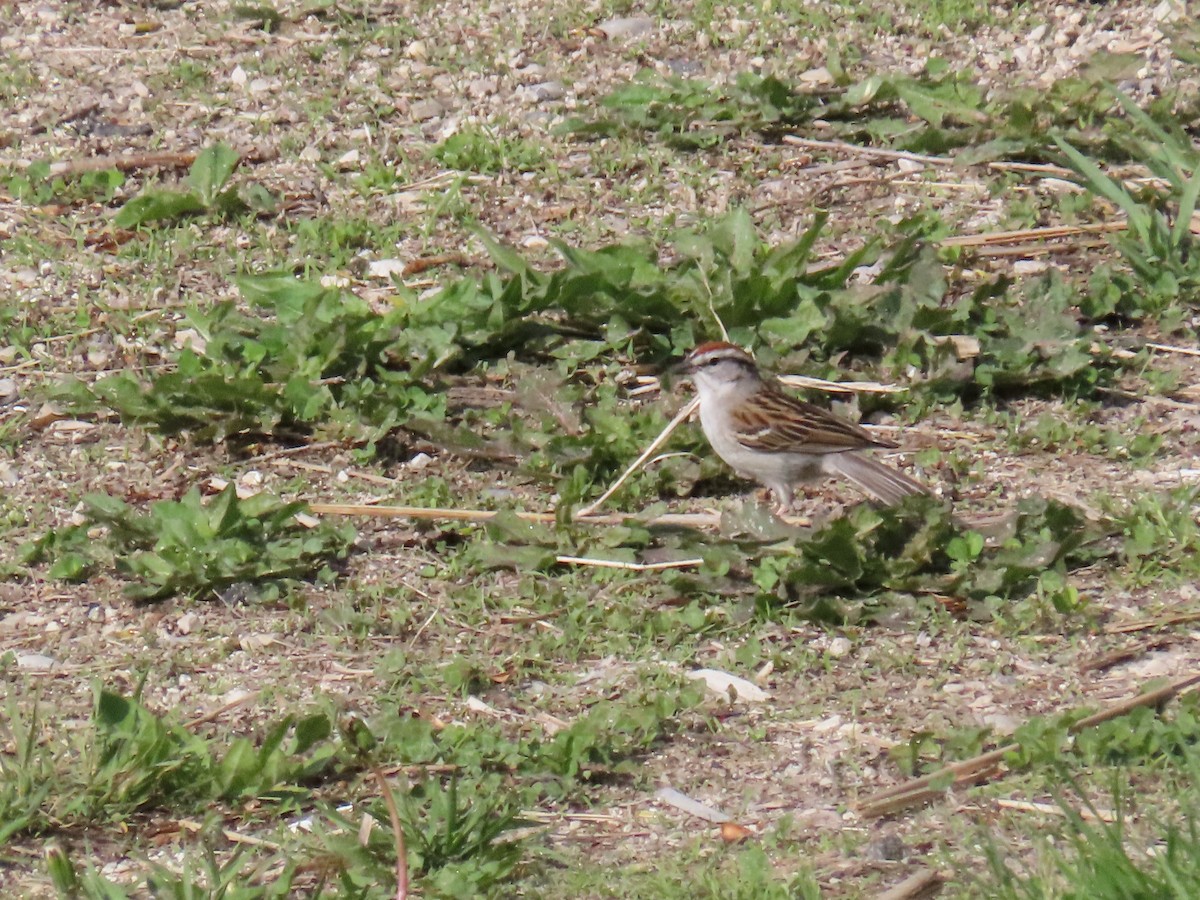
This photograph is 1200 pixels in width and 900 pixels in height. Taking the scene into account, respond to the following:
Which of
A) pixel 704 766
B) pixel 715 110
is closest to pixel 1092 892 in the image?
pixel 704 766

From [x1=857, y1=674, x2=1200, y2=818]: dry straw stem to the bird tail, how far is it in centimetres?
130

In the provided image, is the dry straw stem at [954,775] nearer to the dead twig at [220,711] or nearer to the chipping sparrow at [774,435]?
the chipping sparrow at [774,435]

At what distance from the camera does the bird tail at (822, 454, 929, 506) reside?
590 centimetres

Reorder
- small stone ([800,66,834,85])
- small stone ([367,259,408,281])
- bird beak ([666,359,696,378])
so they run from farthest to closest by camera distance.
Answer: small stone ([800,66,834,85]) → small stone ([367,259,408,281]) → bird beak ([666,359,696,378])

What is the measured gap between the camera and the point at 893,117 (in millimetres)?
8430

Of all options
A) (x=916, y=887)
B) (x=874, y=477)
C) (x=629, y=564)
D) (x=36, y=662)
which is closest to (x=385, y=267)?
(x=629, y=564)

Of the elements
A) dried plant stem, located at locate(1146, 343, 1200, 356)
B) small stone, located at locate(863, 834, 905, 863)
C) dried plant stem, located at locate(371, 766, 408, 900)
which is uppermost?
dried plant stem, located at locate(371, 766, 408, 900)

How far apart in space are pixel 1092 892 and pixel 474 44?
21.2 feet

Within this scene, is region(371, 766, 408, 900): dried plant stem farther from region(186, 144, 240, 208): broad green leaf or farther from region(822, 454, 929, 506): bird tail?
region(186, 144, 240, 208): broad green leaf

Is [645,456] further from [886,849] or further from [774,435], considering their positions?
[886,849]

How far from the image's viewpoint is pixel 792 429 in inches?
245

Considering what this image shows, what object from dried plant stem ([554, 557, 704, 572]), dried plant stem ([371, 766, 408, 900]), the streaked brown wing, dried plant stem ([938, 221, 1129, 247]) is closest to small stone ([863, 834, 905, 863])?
dried plant stem ([371, 766, 408, 900])

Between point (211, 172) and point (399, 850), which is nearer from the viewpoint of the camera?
point (399, 850)

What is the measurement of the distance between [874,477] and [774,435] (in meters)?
0.38
